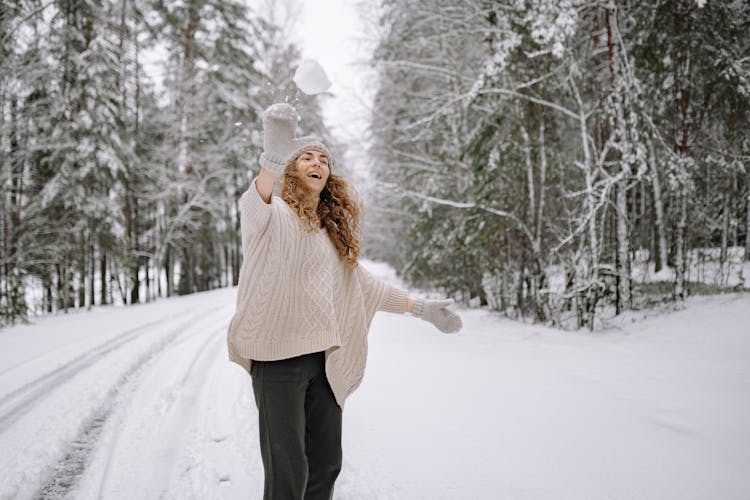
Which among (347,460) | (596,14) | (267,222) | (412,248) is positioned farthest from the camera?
(412,248)

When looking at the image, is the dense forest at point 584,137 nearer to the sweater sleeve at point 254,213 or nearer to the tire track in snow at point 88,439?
the tire track in snow at point 88,439

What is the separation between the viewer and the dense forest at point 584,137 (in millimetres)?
6539

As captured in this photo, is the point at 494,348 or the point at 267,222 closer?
the point at 267,222

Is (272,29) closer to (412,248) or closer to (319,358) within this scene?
(412,248)

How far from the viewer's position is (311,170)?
1916 millimetres

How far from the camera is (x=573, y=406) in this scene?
11.9ft

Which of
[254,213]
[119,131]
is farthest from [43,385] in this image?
[119,131]

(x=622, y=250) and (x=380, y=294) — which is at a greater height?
(x=622, y=250)

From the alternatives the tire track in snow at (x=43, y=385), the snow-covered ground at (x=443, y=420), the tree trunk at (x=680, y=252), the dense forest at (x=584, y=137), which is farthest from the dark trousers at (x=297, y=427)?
the tree trunk at (x=680, y=252)

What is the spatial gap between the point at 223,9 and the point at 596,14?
45.3 ft

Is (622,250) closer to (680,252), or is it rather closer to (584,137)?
(680,252)

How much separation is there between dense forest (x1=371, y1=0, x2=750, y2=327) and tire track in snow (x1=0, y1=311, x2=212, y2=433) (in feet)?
18.8

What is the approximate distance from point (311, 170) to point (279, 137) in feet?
0.87

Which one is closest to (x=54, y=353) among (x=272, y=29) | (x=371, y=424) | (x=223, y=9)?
(x=371, y=424)
